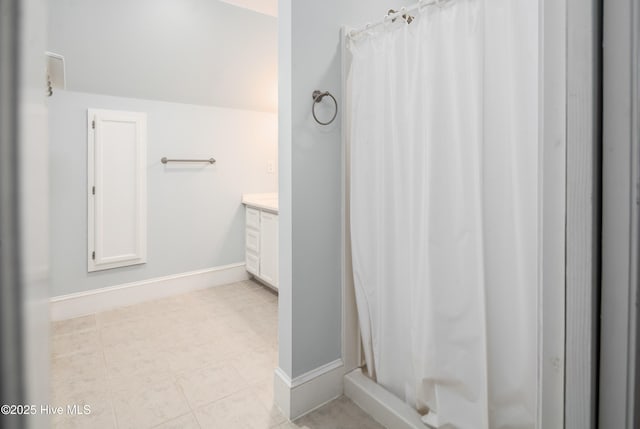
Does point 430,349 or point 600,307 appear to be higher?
point 600,307

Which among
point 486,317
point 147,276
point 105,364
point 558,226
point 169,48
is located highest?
point 169,48

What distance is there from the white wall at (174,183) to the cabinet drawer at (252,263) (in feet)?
0.47

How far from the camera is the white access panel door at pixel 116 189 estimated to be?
2.74m

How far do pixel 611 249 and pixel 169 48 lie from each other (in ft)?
9.79

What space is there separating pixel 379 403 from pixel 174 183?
2545mm

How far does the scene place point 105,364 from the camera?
6.67 feet

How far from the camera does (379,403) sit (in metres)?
1.56

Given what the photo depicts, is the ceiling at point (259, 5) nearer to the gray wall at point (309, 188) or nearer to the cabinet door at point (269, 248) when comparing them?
the gray wall at point (309, 188)

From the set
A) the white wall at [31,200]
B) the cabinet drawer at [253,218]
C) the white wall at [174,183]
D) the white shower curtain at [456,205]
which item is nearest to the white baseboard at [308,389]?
the white shower curtain at [456,205]

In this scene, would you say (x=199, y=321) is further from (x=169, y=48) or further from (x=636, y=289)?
(x=636, y=289)

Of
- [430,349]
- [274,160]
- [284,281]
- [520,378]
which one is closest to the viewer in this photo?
[520,378]

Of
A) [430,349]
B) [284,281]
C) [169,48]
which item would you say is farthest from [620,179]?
[169,48]

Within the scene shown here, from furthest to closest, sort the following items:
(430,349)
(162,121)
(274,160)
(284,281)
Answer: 1. (274,160)
2. (162,121)
3. (284,281)
4. (430,349)

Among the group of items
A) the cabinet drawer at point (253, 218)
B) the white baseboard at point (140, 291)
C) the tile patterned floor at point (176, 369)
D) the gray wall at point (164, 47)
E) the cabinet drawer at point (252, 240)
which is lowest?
the tile patterned floor at point (176, 369)
